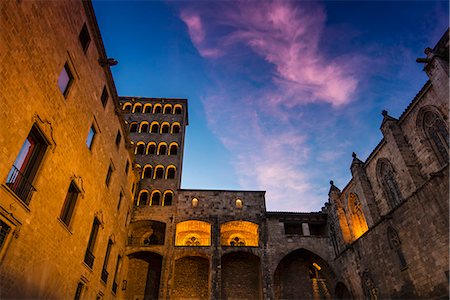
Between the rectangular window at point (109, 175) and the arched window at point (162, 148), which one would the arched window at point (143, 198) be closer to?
the arched window at point (162, 148)

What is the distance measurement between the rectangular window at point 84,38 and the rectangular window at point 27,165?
5.47 m

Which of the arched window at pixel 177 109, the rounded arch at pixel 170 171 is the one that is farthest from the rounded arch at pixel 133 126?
the rounded arch at pixel 170 171

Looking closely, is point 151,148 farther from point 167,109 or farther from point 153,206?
point 153,206

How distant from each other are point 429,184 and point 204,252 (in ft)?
51.0

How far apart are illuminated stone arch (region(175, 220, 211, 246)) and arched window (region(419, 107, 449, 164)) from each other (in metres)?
16.9

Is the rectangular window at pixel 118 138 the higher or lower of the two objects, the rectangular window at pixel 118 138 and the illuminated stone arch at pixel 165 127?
the lower

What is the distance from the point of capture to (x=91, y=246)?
1482 centimetres

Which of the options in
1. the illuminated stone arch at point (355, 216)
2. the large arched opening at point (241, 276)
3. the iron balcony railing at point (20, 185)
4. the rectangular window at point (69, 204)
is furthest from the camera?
the large arched opening at point (241, 276)

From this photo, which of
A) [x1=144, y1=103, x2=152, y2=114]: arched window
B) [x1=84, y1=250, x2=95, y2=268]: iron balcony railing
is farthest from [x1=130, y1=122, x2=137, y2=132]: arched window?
[x1=84, y1=250, x2=95, y2=268]: iron balcony railing

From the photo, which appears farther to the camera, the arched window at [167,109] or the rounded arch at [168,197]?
the arched window at [167,109]

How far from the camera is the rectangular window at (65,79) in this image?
Result: 11.4 meters

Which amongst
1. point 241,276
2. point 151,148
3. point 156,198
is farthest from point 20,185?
point 151,148

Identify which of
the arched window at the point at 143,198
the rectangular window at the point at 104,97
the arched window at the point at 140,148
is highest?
the arched window at the point at 140,148

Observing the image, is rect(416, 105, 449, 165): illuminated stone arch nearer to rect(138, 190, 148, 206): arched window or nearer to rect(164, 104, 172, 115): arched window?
rect(138, 190, 148, 206): arched window
